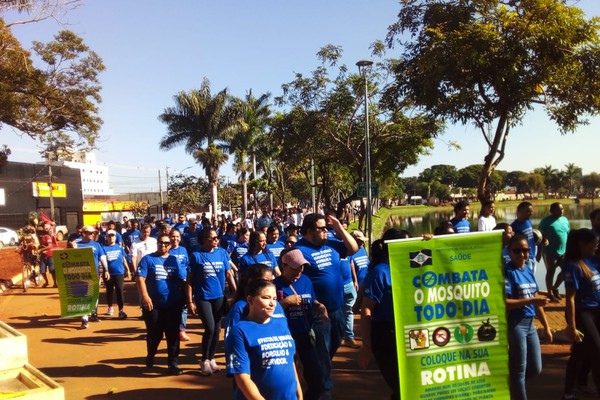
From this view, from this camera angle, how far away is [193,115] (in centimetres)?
2925

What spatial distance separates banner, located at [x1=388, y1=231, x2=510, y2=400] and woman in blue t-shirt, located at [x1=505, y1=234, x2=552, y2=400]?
0.63 feet

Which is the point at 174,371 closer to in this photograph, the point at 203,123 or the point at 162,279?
the point at 162,279

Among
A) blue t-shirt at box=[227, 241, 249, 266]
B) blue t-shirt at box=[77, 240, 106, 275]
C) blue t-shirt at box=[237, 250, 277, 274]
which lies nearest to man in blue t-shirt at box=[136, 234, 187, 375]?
blue t-shirt at box=[237, 250, 277, 274]

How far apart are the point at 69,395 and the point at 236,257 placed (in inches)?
152

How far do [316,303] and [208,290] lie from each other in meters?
2.13

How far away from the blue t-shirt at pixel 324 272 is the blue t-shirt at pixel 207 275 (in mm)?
1601

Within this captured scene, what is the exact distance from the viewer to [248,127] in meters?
30.9

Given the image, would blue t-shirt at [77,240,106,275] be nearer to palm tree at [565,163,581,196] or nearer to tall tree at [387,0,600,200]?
tall tree at [387,0,600,200]

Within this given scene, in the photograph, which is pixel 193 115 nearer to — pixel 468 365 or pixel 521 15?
pixel 521 15

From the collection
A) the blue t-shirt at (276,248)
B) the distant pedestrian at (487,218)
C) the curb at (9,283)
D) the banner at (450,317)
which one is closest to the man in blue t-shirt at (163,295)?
the blue t-shirt at (276,248)

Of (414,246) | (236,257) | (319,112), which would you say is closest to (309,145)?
(319,112)

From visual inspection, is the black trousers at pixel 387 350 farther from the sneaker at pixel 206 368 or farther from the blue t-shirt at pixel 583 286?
the sneaker at pixel 206 368

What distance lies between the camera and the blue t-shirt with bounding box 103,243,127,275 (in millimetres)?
9367

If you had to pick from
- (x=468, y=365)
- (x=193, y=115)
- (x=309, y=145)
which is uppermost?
(x=193, y=115)
